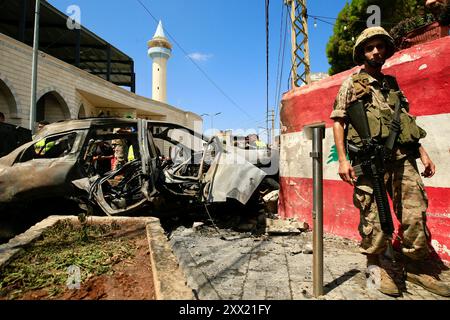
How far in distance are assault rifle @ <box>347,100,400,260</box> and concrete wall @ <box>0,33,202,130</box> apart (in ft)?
40.1

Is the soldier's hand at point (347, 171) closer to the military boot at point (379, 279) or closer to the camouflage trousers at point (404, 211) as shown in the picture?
the camouflage trousers at point (404, 211)

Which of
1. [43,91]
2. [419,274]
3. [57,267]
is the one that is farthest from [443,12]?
[43,91]

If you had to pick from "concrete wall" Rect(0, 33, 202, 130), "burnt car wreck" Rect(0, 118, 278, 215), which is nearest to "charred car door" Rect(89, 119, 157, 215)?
"burnt car wreck" Rect(0, 118, 278, 215)

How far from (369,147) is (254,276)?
133cm

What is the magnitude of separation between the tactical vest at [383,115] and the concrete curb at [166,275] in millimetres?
1537

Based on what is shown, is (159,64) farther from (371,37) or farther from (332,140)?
(371,37)

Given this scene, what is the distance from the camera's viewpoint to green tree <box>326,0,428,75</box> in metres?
11.4

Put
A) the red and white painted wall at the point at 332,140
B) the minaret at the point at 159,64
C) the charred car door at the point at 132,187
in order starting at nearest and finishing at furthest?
the red and white painted wall at the point at 332,140 < the charred car door at the point at 132,187 < the minaret at the point at 159,64

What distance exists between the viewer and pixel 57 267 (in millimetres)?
1990

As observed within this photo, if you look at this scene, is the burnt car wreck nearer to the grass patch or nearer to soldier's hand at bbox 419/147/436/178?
the grass patch

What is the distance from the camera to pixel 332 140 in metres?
3.35

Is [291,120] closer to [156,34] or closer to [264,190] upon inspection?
[264,190]

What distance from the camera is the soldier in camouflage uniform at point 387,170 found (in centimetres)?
190

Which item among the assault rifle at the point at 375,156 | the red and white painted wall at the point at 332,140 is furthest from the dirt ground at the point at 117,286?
the red and white painted wall at the point at 332,140
